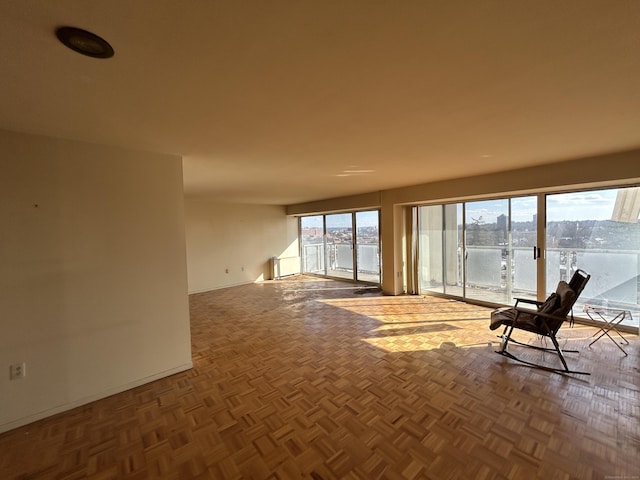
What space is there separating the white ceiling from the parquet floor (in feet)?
7.47

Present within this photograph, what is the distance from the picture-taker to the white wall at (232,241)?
6.73 metres

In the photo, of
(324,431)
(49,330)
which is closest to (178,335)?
(49,330)

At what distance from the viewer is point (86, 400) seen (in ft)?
7.73

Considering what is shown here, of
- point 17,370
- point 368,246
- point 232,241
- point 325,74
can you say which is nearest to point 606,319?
point 368,246

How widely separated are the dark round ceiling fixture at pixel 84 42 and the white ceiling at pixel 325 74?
1.4 inches

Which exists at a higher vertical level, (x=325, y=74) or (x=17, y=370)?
(x=325, y=74)

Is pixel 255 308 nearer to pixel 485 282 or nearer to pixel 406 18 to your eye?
pixel 485 282

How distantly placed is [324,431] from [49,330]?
A: 2.35 metres

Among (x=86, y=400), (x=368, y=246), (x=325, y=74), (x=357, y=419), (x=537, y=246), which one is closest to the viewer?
(x=325, y=74)

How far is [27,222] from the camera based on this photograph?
2.12 metres

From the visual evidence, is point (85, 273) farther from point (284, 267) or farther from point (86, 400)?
point (284, 267)

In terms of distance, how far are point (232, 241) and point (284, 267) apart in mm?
1866

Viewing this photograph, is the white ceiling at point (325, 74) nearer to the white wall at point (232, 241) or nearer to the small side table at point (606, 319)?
the small side table at point (606, 319)

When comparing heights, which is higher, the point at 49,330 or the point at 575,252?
the point at 575,252
